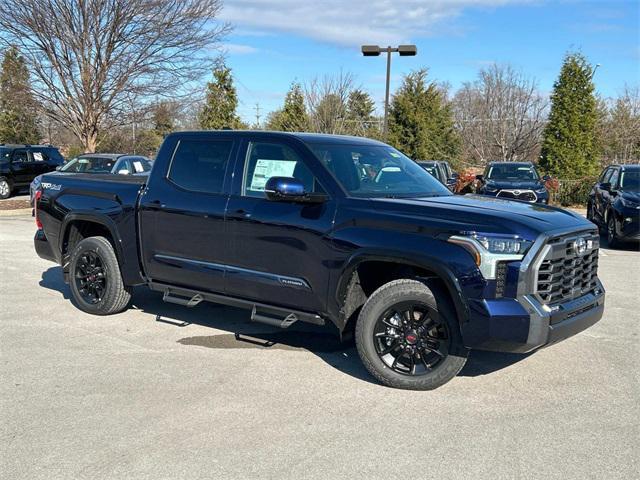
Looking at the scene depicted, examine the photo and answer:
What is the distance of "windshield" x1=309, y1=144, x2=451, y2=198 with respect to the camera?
200 inches

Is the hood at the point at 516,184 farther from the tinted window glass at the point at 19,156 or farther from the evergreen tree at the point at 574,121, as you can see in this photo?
the tinted window glass at the point at 19,156

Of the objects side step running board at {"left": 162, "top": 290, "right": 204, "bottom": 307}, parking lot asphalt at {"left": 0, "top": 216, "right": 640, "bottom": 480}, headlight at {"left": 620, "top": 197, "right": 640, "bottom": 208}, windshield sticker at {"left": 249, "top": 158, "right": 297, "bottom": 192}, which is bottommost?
parking lot asphalt at {"left": 0, "top": 216, "right": 640, "bottom": 480}

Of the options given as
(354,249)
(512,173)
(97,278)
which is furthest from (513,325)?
(512,173)

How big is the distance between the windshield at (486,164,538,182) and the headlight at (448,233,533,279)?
14299 mm

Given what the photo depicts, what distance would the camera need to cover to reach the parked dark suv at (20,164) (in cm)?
2225

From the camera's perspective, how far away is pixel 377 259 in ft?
14.9

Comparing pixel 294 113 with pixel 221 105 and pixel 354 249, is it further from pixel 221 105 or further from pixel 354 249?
pixel 354 249

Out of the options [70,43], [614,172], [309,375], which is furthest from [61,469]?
[70,43]

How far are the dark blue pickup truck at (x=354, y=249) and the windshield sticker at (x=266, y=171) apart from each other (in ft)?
0.04

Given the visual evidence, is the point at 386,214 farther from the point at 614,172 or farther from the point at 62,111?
the point at 62,111

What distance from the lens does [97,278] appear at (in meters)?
6.53

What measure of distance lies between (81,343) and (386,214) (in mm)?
3099

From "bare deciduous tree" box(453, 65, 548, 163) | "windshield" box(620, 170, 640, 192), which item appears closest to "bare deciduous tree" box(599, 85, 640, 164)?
"bare deciduous tree" box(453, 65, 548, 163)

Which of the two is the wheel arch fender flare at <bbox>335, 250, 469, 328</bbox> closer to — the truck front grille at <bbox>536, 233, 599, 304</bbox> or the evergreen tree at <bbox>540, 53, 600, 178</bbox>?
the truck front grille at <bbox>536, 233, 599, 304</bbox>
